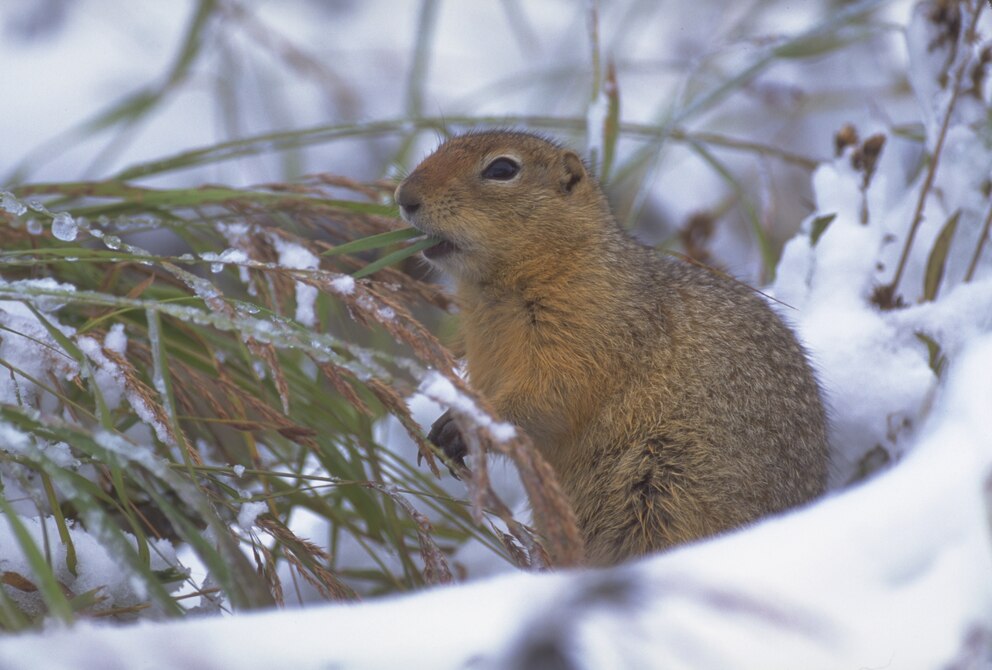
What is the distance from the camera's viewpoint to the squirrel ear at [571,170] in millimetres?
2707

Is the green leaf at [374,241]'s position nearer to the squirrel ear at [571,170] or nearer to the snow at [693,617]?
the squirrel ear at [571,170]

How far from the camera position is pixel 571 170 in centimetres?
273

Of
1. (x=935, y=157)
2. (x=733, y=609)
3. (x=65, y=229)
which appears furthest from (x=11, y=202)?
(x=935, y=157)

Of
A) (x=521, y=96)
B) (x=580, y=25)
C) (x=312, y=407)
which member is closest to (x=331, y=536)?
(x=312, y=407)

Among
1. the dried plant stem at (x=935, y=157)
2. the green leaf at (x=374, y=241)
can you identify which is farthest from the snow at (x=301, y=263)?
the dried plant stem at (x=935, y=157)

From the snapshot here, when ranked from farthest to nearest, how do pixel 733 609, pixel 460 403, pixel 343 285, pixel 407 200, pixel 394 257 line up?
pixel 407 200 → pixel 394 257 → pixel 343 285 → pixel 460 403 → pixel 733 609

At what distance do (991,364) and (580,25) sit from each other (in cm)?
471

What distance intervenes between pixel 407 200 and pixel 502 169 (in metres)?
0.34

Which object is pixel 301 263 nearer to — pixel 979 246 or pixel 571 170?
pixel 571 170

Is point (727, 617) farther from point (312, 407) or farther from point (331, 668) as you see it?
point (312, 407)

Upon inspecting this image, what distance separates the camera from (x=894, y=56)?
5.73 meters

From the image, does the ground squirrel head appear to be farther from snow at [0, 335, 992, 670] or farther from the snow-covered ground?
snow at [0, 335, 992, 670]

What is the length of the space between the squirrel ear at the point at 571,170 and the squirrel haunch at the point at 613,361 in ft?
0.13

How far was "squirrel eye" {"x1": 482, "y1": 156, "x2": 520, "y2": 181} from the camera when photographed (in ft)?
8.28
